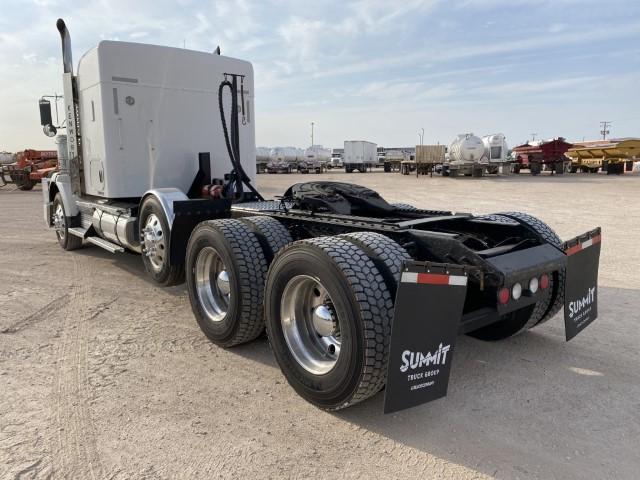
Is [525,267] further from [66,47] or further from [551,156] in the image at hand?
[551,156]

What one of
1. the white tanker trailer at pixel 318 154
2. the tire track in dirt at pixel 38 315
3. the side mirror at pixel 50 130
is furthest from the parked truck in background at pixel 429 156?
the tire track in dirt at pixel 38 315

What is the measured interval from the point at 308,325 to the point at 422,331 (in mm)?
1051

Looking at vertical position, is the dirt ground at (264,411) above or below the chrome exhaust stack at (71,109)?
below

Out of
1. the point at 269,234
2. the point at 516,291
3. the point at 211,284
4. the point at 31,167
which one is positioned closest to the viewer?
the point at 516,291

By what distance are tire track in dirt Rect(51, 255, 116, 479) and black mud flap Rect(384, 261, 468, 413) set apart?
1669 millimetres

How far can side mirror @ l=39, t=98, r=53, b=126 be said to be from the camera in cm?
823

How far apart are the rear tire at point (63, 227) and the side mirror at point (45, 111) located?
1268 mm

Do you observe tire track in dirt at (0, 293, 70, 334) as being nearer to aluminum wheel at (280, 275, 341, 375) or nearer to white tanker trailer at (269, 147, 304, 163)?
aluminum wheel at (280, 275, 341, 375)

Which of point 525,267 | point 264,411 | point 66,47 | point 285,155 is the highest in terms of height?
point 66,47

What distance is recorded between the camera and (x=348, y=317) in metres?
3.01

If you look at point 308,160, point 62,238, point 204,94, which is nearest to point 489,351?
point 204,94

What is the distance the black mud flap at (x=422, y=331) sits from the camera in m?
2.76

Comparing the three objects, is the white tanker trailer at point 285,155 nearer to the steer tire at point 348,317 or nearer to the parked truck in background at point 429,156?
the parked truck in background at point 429,156

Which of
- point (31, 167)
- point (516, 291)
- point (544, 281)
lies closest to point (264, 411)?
point (516, 291)
